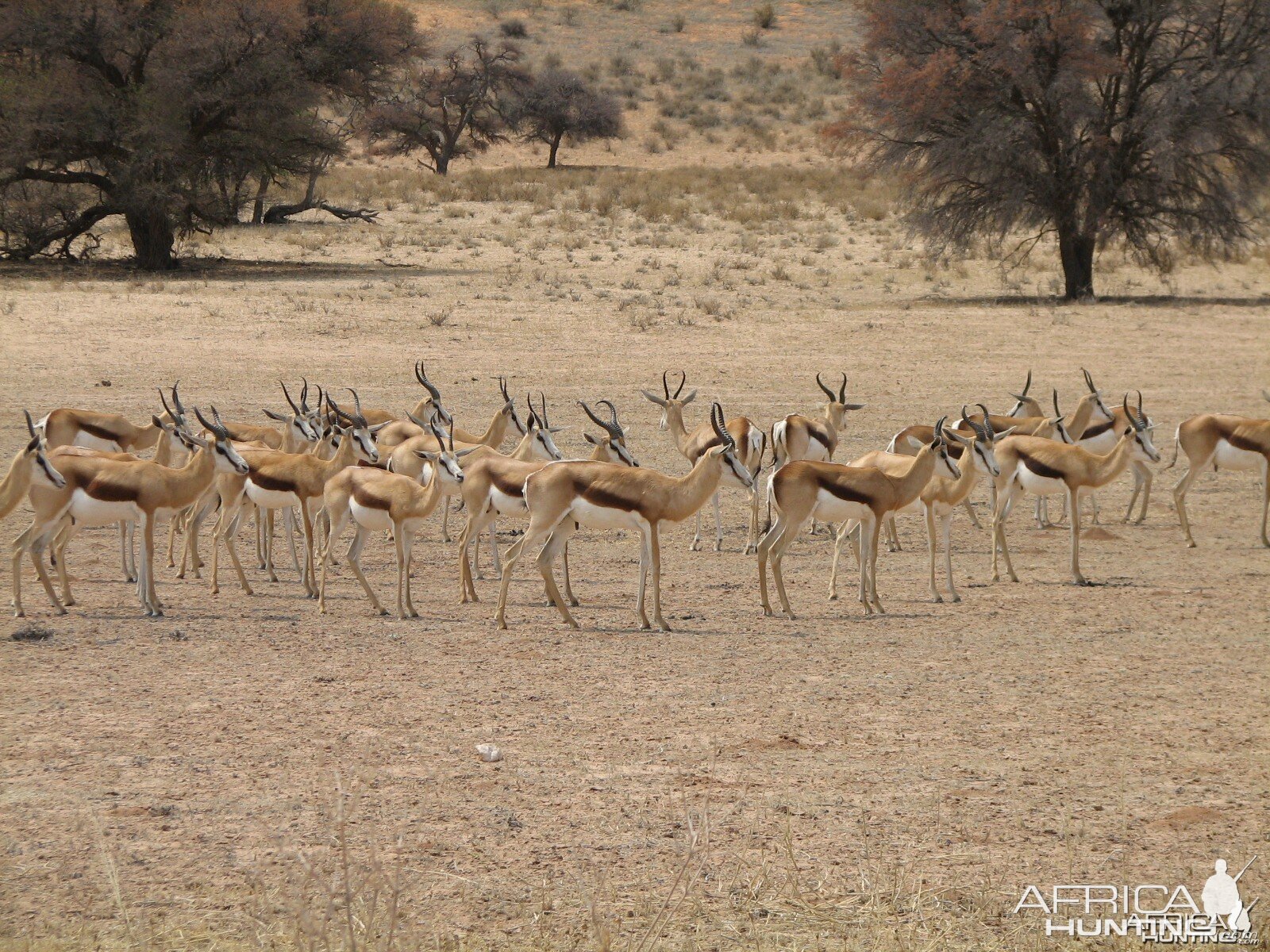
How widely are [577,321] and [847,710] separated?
16.2 meters

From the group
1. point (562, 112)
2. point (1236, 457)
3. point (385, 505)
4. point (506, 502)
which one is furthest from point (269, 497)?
point (562, 112)

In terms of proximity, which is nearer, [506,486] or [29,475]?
[29,475]

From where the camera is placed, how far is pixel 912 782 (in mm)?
6730

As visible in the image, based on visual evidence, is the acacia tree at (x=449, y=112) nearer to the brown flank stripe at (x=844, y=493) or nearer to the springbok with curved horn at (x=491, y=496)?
the springbok with curved horn at (x=491, y=496)

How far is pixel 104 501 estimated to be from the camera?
9.88 meters

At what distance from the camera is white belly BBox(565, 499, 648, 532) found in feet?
32.4

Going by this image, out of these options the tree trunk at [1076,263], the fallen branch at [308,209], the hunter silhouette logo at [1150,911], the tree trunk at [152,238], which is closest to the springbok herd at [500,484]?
the hunter silhouette logo at [1150,911]

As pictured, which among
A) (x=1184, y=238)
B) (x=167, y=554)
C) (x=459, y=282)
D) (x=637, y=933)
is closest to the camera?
(x=637, y=933)

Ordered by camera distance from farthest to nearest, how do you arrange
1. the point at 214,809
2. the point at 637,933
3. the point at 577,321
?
the point at 577,321, the point at 214,809, the point at 637,933

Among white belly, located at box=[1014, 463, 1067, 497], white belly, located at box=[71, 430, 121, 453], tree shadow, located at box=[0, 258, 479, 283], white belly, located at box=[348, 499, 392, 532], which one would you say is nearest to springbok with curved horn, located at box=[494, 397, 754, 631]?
white belly, located at box=[348, 499, 392, 532]

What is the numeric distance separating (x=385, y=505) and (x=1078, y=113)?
826 inches

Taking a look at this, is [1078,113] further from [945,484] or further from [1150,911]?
[1150,911]

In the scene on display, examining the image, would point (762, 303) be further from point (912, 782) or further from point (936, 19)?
point (912, 782)

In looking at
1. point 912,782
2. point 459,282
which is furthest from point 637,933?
point 459,282
